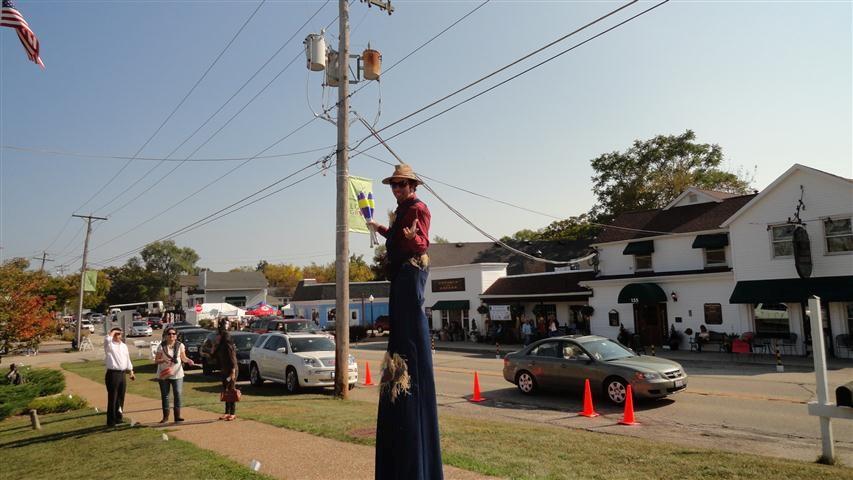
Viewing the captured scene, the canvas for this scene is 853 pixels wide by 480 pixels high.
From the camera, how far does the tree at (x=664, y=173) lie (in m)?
45.0

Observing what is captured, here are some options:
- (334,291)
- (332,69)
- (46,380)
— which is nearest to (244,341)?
(46,380)

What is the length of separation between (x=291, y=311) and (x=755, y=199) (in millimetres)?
51045

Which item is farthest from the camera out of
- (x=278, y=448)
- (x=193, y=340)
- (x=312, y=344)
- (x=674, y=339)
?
(x=674, y=339)

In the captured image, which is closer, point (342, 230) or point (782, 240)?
point (342, 230)

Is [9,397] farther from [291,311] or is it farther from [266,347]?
[291,311]

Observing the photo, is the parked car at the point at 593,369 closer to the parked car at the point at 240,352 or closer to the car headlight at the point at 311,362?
the car headlight at the point at 311,362

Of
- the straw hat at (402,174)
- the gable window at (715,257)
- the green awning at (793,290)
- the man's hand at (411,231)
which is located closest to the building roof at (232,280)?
the gable window at (715,257)

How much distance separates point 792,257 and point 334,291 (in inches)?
1829

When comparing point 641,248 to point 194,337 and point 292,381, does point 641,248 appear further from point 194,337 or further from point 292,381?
point 194,337

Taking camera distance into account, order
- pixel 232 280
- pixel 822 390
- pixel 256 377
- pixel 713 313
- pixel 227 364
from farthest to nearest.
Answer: pixel 232 280 < pixel 713 313 < pixel 256 377 < pixel 227 364 < pixel 822 390

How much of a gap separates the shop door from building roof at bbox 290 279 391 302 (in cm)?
3275

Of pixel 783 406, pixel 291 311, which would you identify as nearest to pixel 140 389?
pixel 783 406

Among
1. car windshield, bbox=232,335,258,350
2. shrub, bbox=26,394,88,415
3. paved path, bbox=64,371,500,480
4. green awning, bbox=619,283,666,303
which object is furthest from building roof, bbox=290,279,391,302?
paved path, bbox=64,371,500,480

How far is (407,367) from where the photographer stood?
3.72 m
